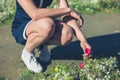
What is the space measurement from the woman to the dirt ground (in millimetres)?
327

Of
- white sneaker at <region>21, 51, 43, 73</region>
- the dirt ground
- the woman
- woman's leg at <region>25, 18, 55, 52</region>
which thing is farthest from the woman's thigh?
the dirt ground

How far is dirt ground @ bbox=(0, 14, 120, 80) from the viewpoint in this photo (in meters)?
5.96

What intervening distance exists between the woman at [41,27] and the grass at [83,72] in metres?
0.16

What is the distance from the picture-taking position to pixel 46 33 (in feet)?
17.6

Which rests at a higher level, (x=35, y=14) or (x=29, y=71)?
(x=35, y=14)

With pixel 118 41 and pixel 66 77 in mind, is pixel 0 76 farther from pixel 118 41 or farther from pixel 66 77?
pixel 118 41

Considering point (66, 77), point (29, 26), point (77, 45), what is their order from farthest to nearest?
point (77, 45) < point (29, 26) < point (66, 77)

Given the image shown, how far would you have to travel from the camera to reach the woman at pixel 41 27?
5391 mm

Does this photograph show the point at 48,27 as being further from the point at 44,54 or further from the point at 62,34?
the point at 44,54

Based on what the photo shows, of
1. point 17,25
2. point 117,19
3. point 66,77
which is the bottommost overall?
point 117,19

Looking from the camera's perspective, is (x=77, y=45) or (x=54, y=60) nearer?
(x=54, y=60)

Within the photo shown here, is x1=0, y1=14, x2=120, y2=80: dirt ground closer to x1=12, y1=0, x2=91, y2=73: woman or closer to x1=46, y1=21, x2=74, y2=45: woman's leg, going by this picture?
x1=12, y1=0, x2=91, y2=73: woman

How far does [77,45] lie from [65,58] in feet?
1.88

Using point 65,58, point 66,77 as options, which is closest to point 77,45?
point 65,58
